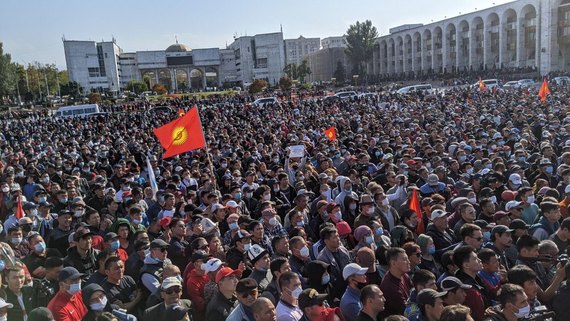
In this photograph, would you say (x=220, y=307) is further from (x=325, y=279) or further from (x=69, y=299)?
(x=69, y=299)

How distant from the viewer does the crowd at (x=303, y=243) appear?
389 centimetres

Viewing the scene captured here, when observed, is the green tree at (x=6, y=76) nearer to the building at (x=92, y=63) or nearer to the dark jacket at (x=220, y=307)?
the building at (x=92, y=63)

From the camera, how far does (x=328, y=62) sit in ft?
322

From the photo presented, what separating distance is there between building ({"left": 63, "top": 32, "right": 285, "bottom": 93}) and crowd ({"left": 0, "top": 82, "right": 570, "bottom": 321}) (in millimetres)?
89518

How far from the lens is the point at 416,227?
662 cm

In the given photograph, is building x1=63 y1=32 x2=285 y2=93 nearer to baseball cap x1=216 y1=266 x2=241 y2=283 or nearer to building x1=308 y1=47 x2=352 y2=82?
building x1=308 y1=47 x2=352 y2=82

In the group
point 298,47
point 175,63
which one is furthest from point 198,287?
point 298,47

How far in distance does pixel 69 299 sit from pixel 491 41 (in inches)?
2626

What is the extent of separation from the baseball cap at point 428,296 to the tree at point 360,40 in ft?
252

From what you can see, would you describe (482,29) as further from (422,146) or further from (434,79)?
(422,146)

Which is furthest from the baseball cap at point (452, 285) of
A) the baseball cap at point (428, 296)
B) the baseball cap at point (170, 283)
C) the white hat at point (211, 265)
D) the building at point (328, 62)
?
the building at point (328, 62)

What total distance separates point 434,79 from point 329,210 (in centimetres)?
5558

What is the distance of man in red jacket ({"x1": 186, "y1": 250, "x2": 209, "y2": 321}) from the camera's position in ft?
14.9

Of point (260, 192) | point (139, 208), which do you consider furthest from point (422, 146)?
point (139, 208)
